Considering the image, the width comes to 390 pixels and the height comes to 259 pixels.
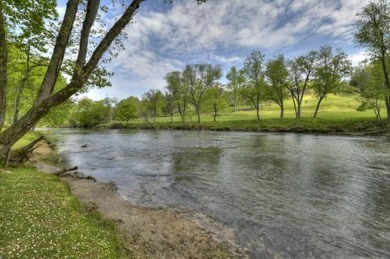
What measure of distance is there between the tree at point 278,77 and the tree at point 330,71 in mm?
7637

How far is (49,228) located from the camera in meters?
8.11

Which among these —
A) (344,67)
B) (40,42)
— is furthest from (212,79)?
(40,42)

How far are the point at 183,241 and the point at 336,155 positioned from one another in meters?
22.0

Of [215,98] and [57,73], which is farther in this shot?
[215,98]

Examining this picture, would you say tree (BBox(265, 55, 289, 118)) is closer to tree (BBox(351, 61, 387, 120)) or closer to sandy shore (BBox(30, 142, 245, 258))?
tree (BBox(351, 61, 387, 120))

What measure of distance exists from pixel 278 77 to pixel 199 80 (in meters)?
25.8

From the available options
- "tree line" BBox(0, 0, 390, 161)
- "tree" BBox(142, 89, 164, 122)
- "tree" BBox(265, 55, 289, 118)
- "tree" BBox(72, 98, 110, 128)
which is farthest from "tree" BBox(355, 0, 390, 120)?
"tree" BBox(72, 98, 110, 128)

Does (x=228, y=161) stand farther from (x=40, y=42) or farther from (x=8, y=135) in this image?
(x=8, y=135)

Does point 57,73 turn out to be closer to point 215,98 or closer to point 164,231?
point 164,231

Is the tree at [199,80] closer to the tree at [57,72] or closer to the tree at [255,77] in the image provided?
the tree at [255,77]

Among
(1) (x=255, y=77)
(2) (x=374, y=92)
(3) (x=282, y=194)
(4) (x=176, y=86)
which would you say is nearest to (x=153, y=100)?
(4) (x=176, y=86)

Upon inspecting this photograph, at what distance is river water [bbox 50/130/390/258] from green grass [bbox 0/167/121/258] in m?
4.25

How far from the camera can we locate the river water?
9398 mm

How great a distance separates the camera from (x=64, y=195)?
12.5 m
